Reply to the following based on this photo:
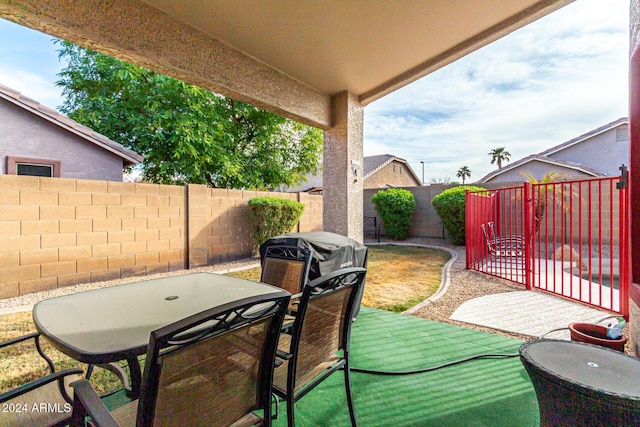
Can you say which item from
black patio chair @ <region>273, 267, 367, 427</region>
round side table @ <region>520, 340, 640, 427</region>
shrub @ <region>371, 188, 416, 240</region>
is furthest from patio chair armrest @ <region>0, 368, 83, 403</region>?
shrub @ <region>371, 188, 416, 240</region>

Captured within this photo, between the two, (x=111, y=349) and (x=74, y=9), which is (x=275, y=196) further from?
(x=111, y=349)

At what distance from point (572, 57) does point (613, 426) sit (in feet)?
30.4

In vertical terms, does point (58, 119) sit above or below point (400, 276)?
above

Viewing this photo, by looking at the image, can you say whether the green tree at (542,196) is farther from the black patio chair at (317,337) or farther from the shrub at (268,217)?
the shrub at (268,217)

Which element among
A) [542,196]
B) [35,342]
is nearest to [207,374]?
[35,342]

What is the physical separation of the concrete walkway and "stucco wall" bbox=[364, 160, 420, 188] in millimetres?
17068

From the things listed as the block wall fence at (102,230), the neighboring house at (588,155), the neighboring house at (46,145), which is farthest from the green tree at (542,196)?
the neighboring house at (46,145)

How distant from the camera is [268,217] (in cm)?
734

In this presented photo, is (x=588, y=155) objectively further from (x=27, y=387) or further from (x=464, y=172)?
(x=464, y=172)

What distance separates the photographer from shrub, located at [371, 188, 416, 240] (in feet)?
36.8

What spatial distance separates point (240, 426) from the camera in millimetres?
1269

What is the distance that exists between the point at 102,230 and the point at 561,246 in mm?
8408

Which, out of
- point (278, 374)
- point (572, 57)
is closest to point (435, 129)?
point (572, 57)

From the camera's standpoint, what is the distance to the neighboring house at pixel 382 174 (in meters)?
22.1
